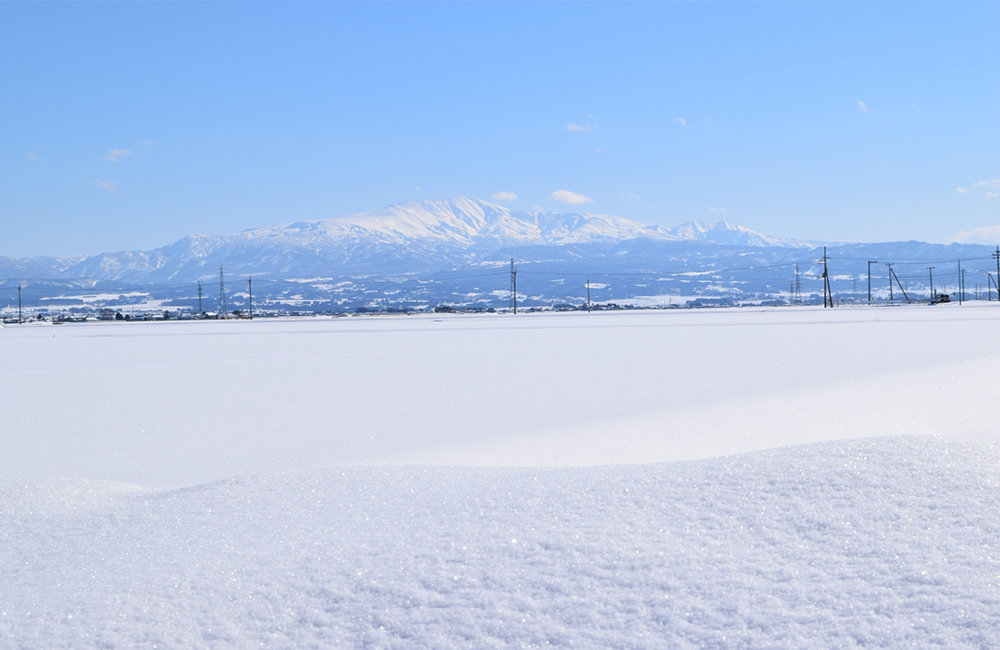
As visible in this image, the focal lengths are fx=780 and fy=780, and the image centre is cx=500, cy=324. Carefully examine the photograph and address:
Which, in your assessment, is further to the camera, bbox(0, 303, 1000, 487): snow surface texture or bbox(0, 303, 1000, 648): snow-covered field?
bbox(0, 303, 1000, 487): snow surface texture

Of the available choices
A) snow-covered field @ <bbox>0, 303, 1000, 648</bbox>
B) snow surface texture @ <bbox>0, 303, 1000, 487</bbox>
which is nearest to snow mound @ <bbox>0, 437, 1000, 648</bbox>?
snow-covered field @ <bbox>0, 303, 1000, 648</bbox>

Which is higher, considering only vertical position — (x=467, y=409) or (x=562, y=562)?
(x=562, y=562)

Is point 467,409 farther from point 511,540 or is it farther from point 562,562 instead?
point 562,562

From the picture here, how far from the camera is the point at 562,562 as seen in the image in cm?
301

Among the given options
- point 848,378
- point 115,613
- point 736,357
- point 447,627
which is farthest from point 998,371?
point 115,613

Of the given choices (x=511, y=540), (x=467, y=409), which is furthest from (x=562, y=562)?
(x=467, y=409)

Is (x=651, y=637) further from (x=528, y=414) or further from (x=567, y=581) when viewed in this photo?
(x=528, y=414)

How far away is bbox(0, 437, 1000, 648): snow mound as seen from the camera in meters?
2.65

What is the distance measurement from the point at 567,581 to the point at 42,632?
6.17 feet

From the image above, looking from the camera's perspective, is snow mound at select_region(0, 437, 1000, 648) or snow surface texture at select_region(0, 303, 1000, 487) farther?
snow surface texture at select_region(0, 303, 1000, 487)

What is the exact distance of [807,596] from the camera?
2752mm

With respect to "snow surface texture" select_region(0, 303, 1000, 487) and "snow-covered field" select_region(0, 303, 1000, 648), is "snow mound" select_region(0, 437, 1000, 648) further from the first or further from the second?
"snow surface texture" select_region(0, 303, 1000, 487)

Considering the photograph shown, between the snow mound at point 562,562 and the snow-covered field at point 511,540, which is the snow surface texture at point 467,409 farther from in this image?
the snow mound at point 562,562

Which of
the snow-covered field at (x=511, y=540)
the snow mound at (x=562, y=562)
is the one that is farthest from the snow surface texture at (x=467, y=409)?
the snow mound at (x=562, y=562)
